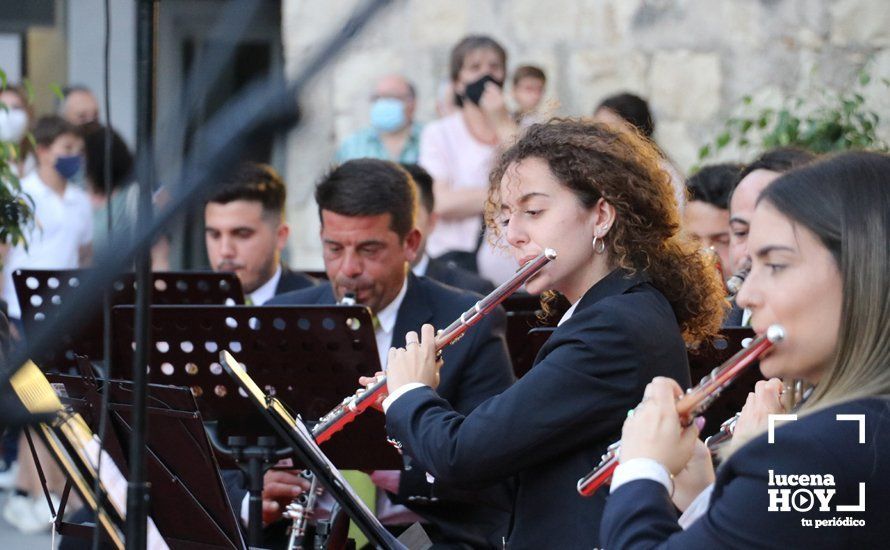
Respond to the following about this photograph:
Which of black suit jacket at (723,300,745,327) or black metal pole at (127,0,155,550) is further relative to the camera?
black suit jacket at (723,300,745,327)

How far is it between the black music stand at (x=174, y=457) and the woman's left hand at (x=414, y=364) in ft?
1.38

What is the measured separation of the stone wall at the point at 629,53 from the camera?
695 centimetres

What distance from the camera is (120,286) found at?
178 inches

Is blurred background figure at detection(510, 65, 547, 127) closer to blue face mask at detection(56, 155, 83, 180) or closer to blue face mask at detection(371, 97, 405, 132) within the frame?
blue face mask at detection(371, 97, 405, 132)

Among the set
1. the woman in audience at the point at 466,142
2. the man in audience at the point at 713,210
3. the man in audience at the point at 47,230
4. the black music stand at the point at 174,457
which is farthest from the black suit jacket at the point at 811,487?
the woman in audience at the point at 466,142

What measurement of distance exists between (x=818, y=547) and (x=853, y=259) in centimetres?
43

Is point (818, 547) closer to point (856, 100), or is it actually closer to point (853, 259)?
point (853, 259)

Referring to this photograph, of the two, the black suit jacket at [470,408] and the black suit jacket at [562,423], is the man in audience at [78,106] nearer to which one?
the black suit jacket at [470,408]

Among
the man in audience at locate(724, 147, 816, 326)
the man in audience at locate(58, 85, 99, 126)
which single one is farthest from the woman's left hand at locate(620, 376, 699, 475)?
the man in audience at locate(58, 85, 99, 126)

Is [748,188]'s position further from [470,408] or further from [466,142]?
[466,142]

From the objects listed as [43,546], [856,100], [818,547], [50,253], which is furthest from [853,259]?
[50,253]

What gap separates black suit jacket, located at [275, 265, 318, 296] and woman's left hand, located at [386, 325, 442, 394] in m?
2.21

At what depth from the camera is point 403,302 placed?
166 inches

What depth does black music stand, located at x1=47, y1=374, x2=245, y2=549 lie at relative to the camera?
2.93m
